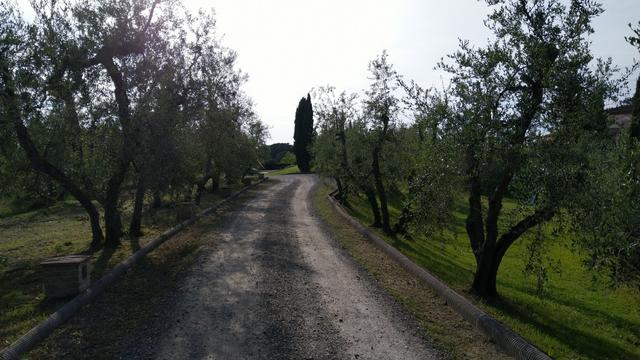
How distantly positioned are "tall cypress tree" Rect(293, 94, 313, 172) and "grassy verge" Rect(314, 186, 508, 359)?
→ 61406 mm

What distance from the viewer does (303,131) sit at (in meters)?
79.2

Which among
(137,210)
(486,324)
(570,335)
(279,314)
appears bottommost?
(570,335)

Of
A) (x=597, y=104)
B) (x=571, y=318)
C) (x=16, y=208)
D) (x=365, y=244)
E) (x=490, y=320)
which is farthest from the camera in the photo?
(x=16, y=208)

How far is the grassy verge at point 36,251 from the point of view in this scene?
939 centimetres

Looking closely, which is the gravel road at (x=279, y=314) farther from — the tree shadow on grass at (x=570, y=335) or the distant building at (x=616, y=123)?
the distant building at (x=616, y=123)

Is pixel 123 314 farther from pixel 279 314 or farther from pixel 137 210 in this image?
pixel 137 210

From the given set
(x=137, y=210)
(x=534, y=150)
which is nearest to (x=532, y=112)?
(x=534, y=150)

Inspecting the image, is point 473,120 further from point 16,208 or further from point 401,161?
point 16,208

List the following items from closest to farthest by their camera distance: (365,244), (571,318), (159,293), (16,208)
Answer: (159,293)
(571,318)
(365,244)
(16,208)

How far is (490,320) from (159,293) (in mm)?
7310

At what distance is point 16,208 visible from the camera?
34156mm

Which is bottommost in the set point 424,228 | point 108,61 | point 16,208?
point 16,208

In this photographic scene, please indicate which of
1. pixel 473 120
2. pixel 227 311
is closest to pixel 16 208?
pixel 227 311

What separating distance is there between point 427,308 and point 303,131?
69.8 m
